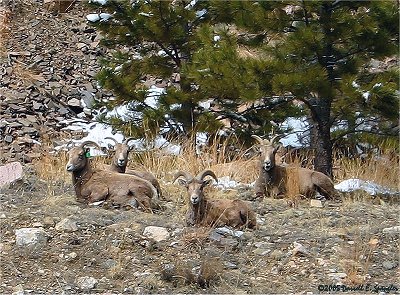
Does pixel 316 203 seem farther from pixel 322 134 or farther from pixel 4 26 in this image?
pixel 4 26

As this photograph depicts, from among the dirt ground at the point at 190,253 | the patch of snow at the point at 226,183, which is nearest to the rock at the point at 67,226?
the dirt ground at the point at 190,253

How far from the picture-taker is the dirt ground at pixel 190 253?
26.2 feet

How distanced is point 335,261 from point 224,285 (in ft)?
4.18

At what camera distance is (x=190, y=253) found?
8648 millimetres

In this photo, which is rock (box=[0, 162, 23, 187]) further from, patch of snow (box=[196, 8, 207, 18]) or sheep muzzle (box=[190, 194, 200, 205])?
patch of snow (box=[196, 8, 207, 18])

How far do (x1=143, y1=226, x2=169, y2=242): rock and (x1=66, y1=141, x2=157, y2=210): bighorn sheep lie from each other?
1.00 m

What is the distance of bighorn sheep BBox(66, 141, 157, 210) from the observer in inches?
402

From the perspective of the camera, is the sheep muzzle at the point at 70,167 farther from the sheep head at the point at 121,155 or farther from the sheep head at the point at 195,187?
the sheep head at the point at 195,187

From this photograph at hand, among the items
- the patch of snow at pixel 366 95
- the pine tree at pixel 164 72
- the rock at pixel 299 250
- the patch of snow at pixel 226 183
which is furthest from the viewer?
the pine tree at pixel 164 72

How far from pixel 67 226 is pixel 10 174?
117 inches

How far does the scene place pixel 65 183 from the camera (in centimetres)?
1198

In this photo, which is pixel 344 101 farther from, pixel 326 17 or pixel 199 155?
pixel 199 155

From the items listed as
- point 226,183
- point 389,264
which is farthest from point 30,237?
point 226,183

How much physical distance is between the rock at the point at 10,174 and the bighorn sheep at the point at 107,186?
3.39 feet
